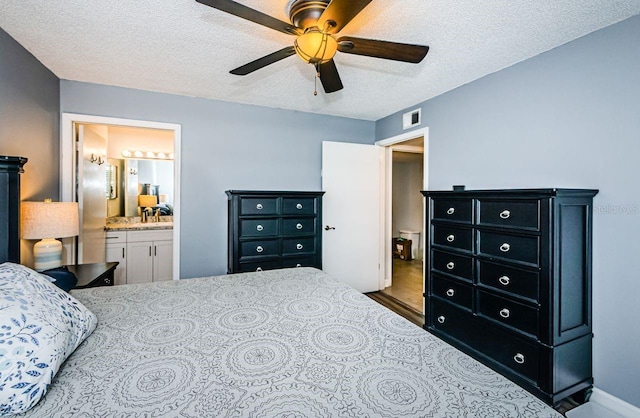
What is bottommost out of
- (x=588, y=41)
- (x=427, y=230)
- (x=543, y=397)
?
(x=543, y=397)

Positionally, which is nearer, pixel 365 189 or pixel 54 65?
pixel 54 65

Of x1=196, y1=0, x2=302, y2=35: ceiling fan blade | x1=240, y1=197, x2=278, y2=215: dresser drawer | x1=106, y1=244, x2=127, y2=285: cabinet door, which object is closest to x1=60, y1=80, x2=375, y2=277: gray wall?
x1=240, y1=197, x2=278, y2=215: dresser drawer

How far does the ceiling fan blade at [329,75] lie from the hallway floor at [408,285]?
8.96 ft

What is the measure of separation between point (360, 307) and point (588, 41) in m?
2.33

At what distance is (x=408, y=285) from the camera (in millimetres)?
4523

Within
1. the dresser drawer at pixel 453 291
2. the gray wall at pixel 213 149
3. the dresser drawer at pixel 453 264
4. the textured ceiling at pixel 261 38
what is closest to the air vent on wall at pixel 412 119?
the textured ceiling at pixel 261 38

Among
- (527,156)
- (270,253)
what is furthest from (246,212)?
(527,156)

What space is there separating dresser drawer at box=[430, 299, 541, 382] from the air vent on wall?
200 cm

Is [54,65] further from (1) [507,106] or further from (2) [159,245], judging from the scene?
(1) [507,106]

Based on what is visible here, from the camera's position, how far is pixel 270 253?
3135 millimetres

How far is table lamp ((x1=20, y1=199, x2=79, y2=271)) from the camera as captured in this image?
6.62 feet

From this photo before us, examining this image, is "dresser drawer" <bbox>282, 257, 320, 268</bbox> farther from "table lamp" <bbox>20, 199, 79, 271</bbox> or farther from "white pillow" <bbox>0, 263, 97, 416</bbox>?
"white pillow" <bbox>0, 263, 97, 416</bbox>

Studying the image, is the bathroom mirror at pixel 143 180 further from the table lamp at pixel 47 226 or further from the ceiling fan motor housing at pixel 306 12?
the ceiling fan motor housing at pixel 306 12

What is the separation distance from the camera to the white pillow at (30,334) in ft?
2.56
